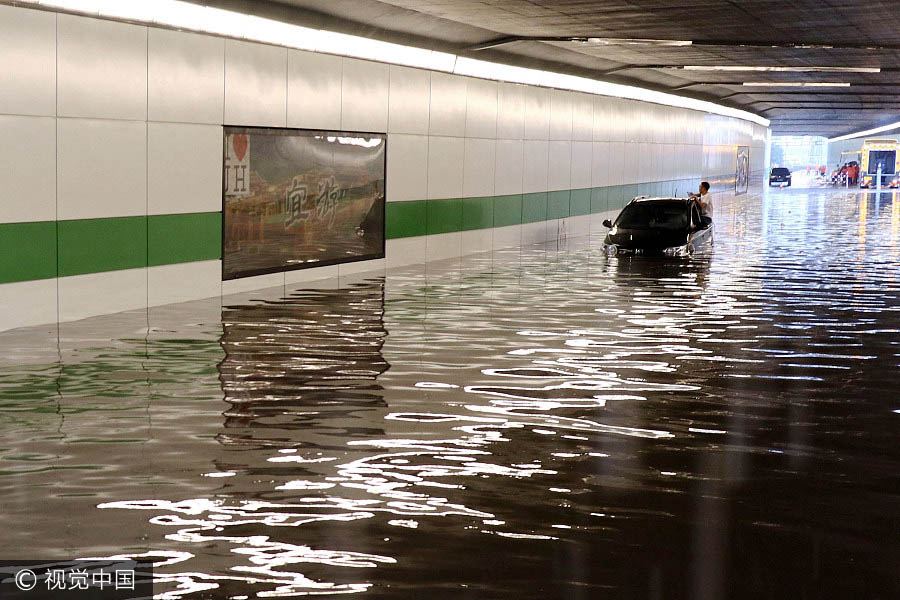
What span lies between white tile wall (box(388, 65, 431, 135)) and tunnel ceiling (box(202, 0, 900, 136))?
608mm

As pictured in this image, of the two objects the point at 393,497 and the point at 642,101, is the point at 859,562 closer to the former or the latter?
the point at 393,497

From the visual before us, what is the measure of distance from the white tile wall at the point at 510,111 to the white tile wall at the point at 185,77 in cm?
1064

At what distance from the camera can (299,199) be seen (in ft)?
59.8

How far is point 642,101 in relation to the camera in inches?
1449

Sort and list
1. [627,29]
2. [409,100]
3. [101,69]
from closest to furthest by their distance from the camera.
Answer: [101,69]
[627,29]
[409,100]

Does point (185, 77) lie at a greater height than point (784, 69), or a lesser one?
lesser

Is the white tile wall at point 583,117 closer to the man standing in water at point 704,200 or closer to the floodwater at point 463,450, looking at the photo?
the man standing in water at point 704,200

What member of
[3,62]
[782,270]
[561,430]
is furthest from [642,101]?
[561,430]

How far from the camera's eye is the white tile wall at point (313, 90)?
689 inches

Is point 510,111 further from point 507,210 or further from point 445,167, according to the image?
point 445,167

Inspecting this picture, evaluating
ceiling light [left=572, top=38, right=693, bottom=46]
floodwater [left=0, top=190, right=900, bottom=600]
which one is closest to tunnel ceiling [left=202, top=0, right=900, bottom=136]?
ceiling light [left=572, top=38, right=693, bottom=46]

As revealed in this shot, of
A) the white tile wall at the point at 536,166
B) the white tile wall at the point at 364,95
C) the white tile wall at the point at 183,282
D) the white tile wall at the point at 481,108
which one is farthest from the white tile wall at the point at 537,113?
the white tile wall at the point at 183,282

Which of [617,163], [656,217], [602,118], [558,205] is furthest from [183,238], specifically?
[617,163]

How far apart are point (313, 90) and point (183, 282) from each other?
439cm
